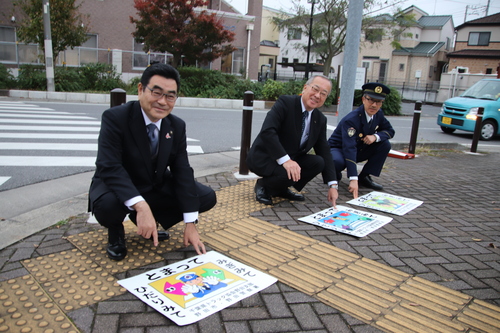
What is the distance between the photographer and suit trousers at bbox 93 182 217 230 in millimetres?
2553

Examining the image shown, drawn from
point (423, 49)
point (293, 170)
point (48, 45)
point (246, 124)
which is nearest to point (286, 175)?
point (293, 170)

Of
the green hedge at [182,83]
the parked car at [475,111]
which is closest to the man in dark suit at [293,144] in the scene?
the parked car at [475,111]

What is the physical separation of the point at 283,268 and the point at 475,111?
442 inches

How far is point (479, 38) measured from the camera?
3716cm

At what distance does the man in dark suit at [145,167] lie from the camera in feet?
8.26

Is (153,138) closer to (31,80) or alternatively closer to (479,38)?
(31,80)

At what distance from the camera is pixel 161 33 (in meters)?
15.3

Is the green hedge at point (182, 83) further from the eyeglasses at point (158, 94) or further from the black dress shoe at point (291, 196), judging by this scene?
the eyeglasses at point (158, 94)

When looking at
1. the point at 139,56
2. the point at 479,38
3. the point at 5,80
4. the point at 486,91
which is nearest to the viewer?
the point at 486,91

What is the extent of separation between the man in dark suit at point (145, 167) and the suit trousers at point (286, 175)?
1244 mm

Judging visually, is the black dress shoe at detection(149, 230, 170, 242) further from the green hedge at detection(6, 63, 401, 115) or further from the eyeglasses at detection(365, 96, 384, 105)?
the green hedge at detection(6, 63, 401, 115)

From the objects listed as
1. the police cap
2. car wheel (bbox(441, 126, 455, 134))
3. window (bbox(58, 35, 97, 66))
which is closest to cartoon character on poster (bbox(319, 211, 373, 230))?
the police cap

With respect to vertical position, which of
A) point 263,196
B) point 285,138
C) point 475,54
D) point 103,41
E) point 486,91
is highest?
point 475,54

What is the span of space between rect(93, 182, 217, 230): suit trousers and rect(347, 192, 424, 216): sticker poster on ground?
200 centimetres
